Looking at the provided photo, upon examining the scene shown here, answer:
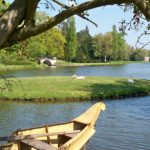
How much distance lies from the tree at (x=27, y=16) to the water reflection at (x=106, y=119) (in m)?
13.6

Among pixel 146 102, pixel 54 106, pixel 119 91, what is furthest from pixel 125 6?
pixel 119 91

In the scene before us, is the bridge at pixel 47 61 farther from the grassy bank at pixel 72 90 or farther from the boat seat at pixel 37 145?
the boat seat at pixel 37 145

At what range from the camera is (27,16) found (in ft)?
25.8

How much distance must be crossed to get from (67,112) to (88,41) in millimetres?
141393

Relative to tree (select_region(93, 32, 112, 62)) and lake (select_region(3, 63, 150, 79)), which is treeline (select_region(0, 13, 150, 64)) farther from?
lake (select_region(3, 63, 150, 79))

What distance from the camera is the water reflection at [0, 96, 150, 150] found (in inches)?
877

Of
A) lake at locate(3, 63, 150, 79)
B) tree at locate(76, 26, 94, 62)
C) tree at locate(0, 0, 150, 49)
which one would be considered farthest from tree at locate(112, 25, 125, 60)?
tree at locate(0, 0, 150, 49)

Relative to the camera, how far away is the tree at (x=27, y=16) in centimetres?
747

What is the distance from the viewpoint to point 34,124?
2716cm

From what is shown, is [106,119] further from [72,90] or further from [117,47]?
[117,47]

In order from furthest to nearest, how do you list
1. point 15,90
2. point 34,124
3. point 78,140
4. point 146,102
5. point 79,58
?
point 79,58
point 15,90
point 146,102
point 34,124
point 78,140

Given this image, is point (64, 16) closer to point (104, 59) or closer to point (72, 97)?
point (72, 97)

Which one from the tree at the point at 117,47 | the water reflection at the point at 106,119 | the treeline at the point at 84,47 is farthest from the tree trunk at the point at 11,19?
the tree at the point at 117,47

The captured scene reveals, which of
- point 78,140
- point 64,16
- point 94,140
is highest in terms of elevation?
point 64,16
